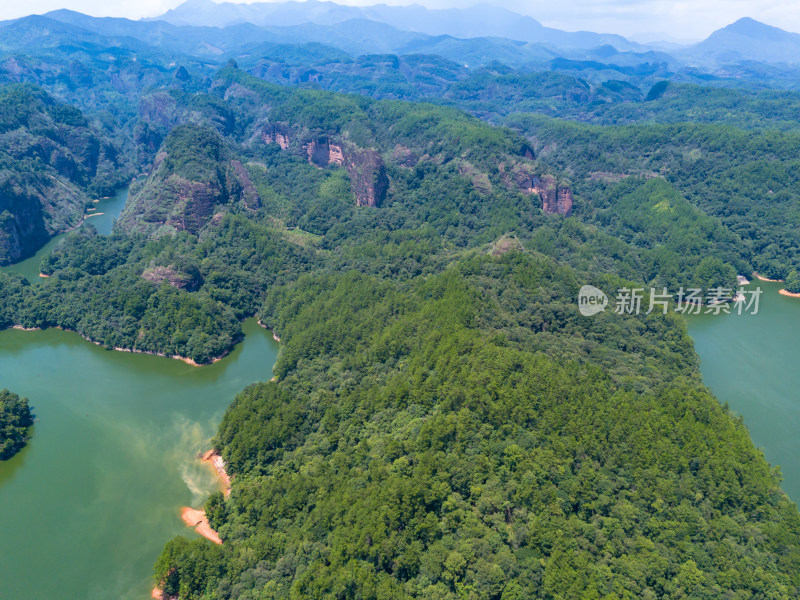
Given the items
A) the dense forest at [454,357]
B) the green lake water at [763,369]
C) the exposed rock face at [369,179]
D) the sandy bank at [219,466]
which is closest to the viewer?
the dense forest at [454,357]

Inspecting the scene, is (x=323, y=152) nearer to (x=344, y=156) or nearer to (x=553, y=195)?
(x=344, y=156)

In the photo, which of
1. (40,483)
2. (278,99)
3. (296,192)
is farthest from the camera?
(278,99)

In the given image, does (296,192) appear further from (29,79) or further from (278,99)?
(29,79)

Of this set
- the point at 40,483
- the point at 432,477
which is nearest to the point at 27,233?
the point at 40,483

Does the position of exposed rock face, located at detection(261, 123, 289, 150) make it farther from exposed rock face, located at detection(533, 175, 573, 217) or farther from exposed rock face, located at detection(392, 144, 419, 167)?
exposed rock face, located at detection(533, 175, 573, 217)

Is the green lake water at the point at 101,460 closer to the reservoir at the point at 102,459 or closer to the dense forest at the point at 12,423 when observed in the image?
the reservoir at the point at 102,459

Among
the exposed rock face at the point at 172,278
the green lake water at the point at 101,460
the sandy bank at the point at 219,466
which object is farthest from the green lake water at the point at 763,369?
the exposed rock face at the point at 172,278

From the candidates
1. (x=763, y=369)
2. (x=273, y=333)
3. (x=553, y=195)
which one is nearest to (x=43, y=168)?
(x=273, y=333)
